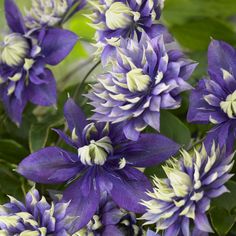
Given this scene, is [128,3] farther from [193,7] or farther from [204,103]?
[193,7]

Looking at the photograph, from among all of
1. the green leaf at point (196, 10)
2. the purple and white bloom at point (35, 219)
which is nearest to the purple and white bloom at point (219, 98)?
the purple and white bloom at point (35, 219)

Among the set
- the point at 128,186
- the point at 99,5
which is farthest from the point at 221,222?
the point at 99,5

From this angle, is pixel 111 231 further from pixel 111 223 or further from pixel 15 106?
pixel 15 106

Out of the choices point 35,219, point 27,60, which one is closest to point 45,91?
point 27,60

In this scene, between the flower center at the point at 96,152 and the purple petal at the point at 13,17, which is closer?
the flower center at the point at 96,152

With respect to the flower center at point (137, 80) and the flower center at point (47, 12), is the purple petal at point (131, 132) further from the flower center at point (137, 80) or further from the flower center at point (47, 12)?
Answer: the flower center at point (47, 12)

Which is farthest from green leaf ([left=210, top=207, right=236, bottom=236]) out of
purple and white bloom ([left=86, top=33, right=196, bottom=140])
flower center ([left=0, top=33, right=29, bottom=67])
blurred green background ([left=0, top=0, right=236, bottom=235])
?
flower center ([left=0, top=33, right=29, bottom=67])
